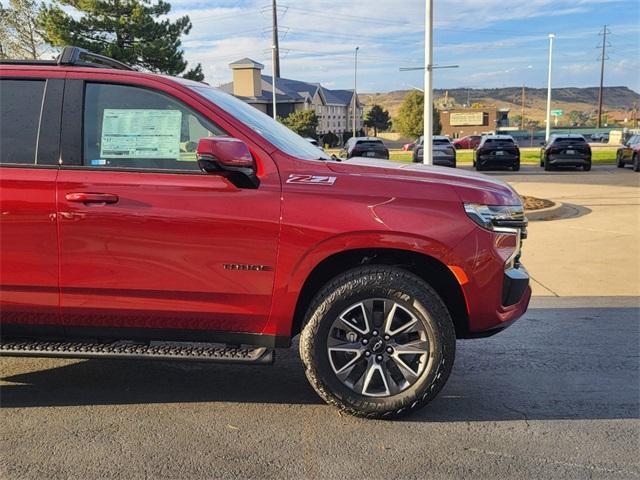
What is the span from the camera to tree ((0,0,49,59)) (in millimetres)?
34031

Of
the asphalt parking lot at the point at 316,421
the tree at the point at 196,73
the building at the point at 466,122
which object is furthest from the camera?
the building at the point at 466,122

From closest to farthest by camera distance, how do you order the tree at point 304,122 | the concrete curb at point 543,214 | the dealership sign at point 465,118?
the concrete curb at point 543,214, the tree at point 304,122, the dealership sign at point 465,118

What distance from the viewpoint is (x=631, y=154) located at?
2361 cm

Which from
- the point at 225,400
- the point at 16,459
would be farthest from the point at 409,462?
the point at 16,459

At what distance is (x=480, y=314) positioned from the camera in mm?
3564

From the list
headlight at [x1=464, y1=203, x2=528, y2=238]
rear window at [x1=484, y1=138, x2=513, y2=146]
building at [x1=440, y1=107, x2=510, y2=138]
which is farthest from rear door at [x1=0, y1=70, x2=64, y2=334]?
building at [x1=440, y1=107, x2=510, y2=138]

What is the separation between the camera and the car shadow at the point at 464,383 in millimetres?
3822

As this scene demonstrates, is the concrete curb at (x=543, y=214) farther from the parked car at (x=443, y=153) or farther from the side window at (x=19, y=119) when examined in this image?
the parked car at (x=443, y=153)

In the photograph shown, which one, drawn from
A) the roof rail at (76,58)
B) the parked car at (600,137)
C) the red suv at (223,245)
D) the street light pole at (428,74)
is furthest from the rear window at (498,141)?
the parked car at (600,137)

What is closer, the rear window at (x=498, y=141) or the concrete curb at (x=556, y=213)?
the concrete curb at (x=556, y=213)

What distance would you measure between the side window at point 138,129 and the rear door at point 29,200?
22 cm

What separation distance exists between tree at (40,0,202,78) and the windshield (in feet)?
85.5

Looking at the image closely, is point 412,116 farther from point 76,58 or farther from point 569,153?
point 76,58

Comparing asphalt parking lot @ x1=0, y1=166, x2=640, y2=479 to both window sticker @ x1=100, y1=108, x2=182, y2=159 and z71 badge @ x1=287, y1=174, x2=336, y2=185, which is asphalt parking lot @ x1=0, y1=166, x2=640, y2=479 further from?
window sticker @ x1=100, y1=108, x2=182, y2=159
